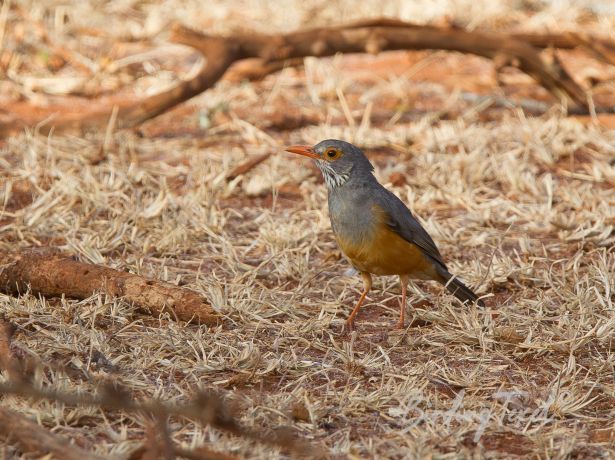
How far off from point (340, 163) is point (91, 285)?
159cm

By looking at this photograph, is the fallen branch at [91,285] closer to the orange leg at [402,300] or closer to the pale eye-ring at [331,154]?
the orange leg at [402,300]

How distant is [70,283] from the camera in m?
5.11

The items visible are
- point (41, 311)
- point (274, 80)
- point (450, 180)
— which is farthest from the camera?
point (274, 80)

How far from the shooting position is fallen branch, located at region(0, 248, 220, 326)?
4980 millimetres

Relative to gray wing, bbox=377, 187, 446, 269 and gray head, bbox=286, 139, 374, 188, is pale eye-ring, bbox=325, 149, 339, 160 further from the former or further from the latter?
gray wing, bbox=377, 187, 446, 269

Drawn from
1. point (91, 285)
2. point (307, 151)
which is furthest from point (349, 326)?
point (91, 285)

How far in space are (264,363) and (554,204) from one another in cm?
326

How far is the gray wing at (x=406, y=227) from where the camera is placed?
549cm

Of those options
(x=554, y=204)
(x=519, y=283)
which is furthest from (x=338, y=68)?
(x=519, y=283)

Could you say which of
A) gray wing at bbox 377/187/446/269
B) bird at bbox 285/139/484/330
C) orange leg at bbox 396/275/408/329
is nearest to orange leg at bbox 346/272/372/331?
bird at bbox 285/139/484/330

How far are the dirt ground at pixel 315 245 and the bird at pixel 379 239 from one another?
0.17m

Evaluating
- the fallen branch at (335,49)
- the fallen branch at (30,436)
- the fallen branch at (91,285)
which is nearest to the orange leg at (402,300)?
the fallen branch at (91,285)

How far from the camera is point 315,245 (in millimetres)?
6250

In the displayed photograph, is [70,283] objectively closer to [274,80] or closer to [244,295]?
[244,295]
